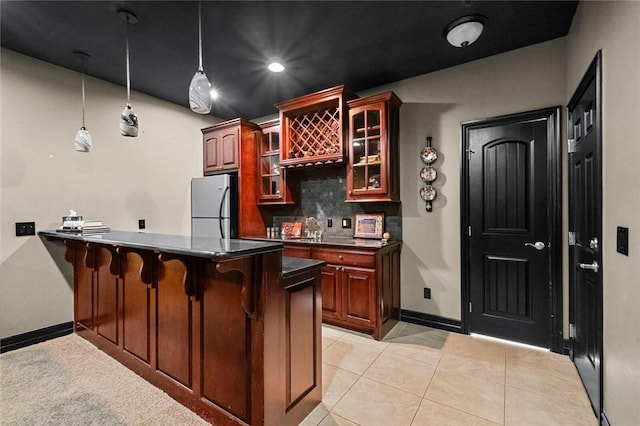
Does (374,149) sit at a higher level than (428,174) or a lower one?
higher

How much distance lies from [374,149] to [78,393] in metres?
3.19

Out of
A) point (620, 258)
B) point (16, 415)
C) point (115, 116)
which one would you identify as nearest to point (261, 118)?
point (115, 116)

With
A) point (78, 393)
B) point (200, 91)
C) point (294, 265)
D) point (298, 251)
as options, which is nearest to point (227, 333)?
point (294, 265)

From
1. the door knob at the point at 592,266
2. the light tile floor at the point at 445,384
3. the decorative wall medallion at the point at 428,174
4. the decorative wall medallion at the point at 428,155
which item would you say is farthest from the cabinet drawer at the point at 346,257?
the door knob at the point at 592,266

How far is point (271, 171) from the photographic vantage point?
392 cm

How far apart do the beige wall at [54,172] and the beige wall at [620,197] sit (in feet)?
14.1

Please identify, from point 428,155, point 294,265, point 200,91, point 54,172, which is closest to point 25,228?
point 54,172

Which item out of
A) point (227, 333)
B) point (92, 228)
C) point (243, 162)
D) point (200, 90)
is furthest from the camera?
point (243, 162)

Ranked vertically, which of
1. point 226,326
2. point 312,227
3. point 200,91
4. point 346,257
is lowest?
point 226,326

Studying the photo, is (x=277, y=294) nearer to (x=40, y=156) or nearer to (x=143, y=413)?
(x=143, y=413)

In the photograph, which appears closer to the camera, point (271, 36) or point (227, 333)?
point (227, 333)

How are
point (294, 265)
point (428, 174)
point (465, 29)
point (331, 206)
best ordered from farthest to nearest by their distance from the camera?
point (331, 206) < point (428, 174) < point (465, 29) < point (294, 265)

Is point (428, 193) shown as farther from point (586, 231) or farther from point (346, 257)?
point (586, 231)

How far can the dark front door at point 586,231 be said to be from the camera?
1.64m
